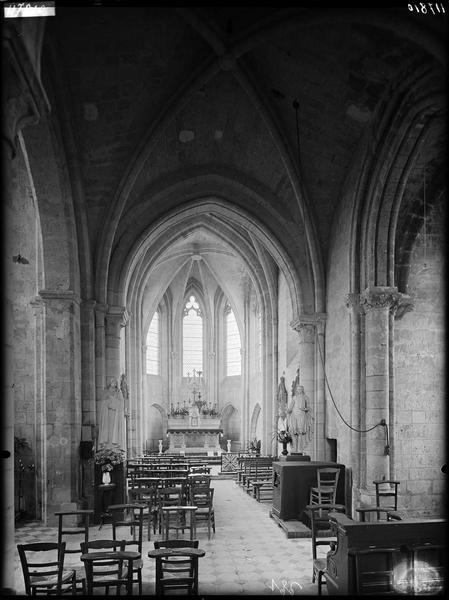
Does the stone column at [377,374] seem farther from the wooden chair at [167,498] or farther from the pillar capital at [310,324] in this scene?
the wooden chair at [167,498]

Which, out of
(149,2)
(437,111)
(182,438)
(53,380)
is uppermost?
(437,111)

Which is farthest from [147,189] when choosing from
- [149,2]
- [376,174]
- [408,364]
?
[149,2]

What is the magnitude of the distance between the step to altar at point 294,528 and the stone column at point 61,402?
484 cm

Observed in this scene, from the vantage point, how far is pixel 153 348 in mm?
37812

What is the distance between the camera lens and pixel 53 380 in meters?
16.0

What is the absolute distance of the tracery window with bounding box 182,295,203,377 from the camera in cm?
3860

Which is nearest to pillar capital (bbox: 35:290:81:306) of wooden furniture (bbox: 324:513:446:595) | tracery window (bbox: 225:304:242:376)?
wooden furniture (bbox: 324:513:446:595)

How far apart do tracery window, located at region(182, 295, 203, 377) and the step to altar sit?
2303 centimetres

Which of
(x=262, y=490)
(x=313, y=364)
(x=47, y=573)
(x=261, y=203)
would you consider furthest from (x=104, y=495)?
(x=261, y=203)

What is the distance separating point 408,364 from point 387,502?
333 cm

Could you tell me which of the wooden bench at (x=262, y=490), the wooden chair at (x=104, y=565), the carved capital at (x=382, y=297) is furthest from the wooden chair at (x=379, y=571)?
the wooden bench at (x=262, y=490)

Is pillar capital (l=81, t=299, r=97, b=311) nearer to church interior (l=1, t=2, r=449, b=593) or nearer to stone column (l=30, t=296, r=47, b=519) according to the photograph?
church interior (l=1, t=2, r=449, b=593)

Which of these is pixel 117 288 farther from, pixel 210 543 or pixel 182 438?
pixel 182 438

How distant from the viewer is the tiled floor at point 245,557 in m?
10.2
